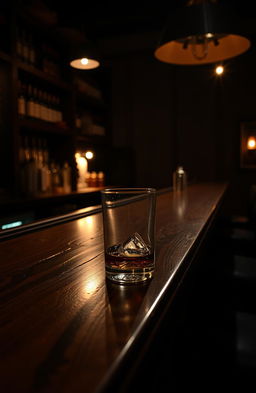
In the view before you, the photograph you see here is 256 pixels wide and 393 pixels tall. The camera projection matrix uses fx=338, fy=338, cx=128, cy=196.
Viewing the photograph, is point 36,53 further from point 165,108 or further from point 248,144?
point 248,144

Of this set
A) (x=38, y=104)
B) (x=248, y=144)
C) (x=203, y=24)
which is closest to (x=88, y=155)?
(x=38, y=104)

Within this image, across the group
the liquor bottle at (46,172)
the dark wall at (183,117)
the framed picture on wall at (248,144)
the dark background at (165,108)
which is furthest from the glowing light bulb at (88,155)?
the framed picture on wall at (248,144)

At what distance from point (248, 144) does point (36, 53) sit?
10.2ft

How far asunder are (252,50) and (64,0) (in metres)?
2.66

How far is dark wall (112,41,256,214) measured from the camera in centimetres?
494

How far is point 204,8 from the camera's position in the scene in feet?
5.74

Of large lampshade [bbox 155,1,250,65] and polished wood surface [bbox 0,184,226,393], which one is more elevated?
large lampshade [bbox 155,1,250,65]

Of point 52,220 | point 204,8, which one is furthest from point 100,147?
point 52,220

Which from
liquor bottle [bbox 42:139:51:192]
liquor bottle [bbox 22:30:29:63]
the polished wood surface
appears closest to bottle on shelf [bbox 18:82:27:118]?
liquor bottle [bbox 22:30:29:63]

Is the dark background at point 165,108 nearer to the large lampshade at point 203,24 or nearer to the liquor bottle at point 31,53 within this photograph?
the liquor bottle at point 31,53

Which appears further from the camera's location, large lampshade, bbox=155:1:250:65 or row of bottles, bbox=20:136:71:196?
row of bottles, bbox=20:136:71:196

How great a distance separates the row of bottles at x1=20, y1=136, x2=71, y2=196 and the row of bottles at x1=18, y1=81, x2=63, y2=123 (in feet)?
0.95

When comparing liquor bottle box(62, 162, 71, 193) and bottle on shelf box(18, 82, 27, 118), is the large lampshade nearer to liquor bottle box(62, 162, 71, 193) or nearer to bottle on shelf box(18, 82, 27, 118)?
bottle on shelf box(18, 82, 27, 118)

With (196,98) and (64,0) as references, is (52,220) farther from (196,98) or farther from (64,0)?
(196,98)
